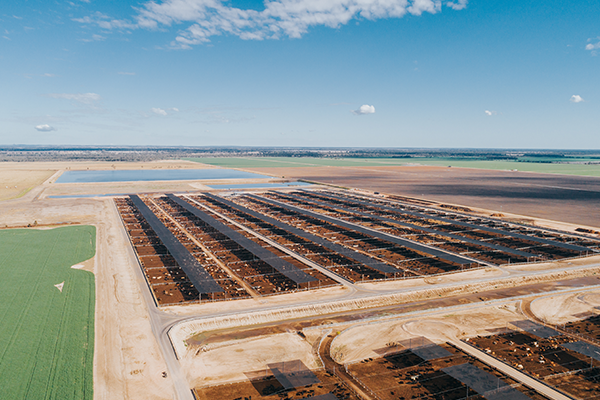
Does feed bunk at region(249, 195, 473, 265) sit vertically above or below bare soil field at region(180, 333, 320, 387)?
above

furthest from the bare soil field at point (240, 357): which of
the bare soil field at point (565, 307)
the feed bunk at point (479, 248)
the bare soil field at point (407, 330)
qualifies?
the feed bunk at point (479, 248)

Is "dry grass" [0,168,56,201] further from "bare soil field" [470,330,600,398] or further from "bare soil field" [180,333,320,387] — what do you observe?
"bare soil field" [470,330,600,398]

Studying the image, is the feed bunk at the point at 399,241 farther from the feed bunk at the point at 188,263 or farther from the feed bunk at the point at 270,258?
the feed bunk at the point at 188,263

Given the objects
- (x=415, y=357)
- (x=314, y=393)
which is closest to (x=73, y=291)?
(x=314, y=393)

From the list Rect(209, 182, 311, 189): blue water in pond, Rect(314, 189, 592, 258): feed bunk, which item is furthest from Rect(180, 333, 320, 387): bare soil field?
Rect(209, 182, 311, 189): blue water in pond

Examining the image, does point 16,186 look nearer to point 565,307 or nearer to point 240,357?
point 240,357

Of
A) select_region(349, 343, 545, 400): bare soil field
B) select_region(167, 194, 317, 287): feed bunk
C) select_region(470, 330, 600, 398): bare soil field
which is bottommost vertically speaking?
select_region(349, 343, 545, 400): bare soil field

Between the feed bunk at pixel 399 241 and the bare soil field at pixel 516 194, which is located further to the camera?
the bare soil field at pixel 516 194

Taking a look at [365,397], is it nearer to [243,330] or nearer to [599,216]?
[243,330]

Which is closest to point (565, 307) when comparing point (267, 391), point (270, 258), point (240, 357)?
point (267, 391)
